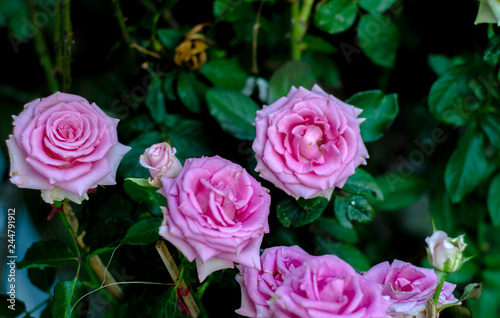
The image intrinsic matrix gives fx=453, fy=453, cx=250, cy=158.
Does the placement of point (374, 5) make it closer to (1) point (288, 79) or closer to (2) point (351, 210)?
(1) point (288, 79)

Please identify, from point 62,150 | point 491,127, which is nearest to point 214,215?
point 62,150

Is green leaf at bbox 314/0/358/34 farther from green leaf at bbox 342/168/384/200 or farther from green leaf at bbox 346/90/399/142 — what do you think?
green leaf at bbox 342/168/384/200

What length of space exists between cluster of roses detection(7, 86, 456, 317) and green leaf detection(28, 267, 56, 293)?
215 mm

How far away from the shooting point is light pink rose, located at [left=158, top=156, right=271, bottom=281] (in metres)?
0.45

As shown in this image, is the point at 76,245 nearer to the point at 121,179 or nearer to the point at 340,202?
the point at 121,179

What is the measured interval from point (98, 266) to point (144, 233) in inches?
6.0

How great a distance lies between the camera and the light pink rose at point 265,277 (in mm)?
472

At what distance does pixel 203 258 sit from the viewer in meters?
0.45

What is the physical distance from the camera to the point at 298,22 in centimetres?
88

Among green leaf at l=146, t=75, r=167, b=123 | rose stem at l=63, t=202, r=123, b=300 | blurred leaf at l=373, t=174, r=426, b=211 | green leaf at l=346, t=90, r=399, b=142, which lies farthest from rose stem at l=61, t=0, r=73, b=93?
blurred leaf at l=373, t=174, r=426, b=211

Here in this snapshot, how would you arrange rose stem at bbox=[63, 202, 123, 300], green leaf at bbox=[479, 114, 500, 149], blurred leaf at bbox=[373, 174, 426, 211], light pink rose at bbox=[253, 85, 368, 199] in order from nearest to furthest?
1. light pink rose at bbox=[253, 85, 368, 199]
2. rose stem at bbox=[63, 202, 123, 300]
3. green leaf at bbox=[479, 114, 500, 149]
4. blurred leaf at bbox=[373, 174, 426, 211]

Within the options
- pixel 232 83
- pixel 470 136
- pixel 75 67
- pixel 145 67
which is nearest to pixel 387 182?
pixel 470 136

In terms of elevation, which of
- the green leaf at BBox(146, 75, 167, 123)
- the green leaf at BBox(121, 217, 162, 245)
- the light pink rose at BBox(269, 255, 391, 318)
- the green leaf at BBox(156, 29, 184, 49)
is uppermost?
the green leaf at BBox(156, 29, 184, 49)

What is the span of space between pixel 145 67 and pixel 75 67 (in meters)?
0.41
